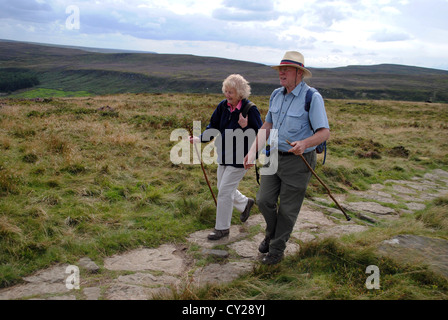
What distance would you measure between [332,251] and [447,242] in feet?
4.95

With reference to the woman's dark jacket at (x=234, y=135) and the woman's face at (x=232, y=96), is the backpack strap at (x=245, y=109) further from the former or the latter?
the woman's face at (x=232, y=96)

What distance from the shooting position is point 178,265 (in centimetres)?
402

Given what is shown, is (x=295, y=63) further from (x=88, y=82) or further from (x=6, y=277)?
(x=88, y=82)


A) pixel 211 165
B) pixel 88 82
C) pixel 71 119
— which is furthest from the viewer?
pixel 88 82

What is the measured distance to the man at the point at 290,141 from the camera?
360 cm

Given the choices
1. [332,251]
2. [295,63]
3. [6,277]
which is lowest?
[6,277]

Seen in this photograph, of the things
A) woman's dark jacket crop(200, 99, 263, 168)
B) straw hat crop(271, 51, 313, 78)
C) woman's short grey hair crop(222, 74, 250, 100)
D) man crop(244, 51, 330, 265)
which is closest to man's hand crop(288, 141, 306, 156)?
man crop(244, 51, 330, 265)

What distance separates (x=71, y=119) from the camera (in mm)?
12273

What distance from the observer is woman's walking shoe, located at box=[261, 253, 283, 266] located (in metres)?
3.91

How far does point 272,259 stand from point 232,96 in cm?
222

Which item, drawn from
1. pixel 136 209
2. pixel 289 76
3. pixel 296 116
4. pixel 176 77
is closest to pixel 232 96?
pixel 289 76

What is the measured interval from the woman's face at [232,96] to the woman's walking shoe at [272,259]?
212 centimetres
